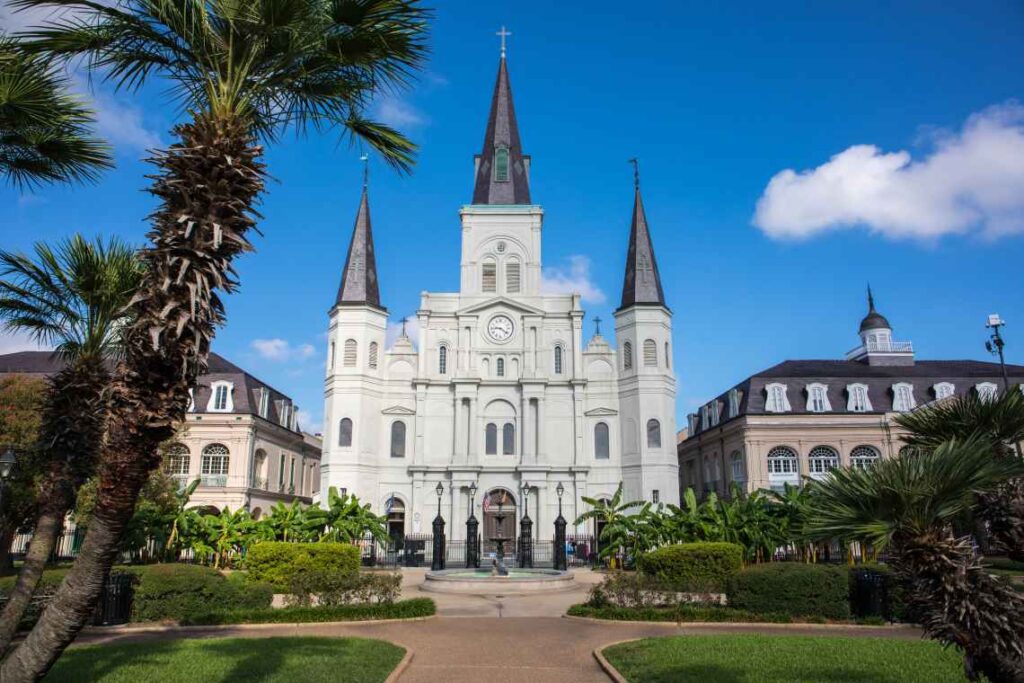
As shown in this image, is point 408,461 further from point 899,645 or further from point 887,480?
point 887,480

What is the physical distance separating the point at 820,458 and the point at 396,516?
25.5 metres

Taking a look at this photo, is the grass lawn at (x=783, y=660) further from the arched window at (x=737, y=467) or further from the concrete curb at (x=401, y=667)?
the arched window at (x=737, y=467)

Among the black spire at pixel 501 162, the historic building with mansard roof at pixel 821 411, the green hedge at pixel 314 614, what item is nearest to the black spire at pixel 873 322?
the historic building with mansard roof at pixel 821 411

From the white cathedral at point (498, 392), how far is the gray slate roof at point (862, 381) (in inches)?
229

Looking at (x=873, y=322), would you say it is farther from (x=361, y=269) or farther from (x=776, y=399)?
(x=361, y=269)

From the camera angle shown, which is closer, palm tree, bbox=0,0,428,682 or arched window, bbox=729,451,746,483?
palm tree, bbox=0,0,428,682

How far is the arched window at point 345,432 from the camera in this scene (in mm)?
40906

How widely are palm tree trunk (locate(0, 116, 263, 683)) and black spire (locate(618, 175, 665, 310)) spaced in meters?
37.1

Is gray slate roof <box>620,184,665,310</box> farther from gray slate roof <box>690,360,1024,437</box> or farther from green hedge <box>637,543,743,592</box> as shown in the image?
green hedge <box>637,543,743,592</box>

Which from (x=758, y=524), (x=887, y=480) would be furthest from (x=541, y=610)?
(x=887, y=480)

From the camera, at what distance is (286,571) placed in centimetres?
2006

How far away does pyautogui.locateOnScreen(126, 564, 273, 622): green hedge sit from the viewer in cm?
1456

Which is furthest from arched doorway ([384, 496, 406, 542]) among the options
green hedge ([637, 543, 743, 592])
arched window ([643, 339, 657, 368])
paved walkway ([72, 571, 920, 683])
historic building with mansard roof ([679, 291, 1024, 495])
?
paved walkway ([72, 571, 920, 683])

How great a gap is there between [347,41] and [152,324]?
4.00 metres
